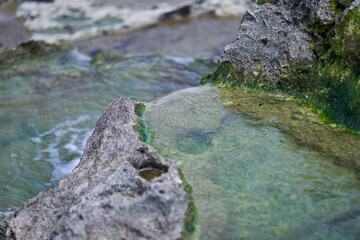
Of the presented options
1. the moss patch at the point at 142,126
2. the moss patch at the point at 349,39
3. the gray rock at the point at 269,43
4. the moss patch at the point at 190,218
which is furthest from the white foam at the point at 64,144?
the moss patch at the point at 349,39

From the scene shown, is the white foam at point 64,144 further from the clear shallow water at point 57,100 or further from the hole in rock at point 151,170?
the hole in rock at point 151,170

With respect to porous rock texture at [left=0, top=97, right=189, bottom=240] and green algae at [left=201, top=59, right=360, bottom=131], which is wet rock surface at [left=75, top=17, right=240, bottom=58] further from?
porous rock texture at [left=0, top=97, right=189, bottom=240]

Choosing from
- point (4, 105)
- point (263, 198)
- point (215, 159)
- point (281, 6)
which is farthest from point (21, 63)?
point (263, 198)

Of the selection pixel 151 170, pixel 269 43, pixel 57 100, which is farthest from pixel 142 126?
pixel 57 100

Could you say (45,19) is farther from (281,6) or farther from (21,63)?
(281,6)

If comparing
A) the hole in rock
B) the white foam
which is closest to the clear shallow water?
the white foam

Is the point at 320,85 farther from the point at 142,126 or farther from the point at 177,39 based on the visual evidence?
the point at 177,39

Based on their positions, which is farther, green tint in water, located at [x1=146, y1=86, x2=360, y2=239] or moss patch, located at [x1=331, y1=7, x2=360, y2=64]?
moss patch, located at [x1=331, y1=7, x2=360, y2=64]
